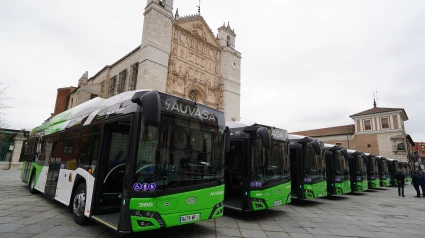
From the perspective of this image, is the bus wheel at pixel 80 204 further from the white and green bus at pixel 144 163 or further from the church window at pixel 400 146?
the church window at pixel 400 146

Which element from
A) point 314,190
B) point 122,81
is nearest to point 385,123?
point 314,190

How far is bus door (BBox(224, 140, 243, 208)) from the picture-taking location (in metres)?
6.09

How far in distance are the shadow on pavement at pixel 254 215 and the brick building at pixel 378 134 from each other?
3098 cm

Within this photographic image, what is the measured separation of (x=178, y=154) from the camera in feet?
11.9

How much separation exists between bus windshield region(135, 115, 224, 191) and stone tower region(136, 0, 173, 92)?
1598 centimetres


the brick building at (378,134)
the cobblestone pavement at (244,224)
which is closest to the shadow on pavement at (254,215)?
the cobblestone pavement at (244,224)

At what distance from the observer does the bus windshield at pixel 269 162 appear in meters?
5.57

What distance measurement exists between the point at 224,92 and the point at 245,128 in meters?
20.7

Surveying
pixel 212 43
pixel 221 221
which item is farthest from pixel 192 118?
pixel 212 43

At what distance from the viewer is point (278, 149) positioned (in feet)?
20.4

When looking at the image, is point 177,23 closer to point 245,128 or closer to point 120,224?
point 245,128

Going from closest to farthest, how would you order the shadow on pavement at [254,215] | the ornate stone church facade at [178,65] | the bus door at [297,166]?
the shadow on pavement at [254,215] < the bus door at [297,166] < the ornate stone church facade at [178,65]

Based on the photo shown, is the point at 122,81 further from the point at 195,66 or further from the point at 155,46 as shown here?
the point at 195,66

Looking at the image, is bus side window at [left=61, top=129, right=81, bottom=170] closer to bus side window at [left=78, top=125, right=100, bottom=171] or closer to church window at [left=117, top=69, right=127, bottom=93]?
bus side window at [left=78, top=125, right=100, bottom=171]
